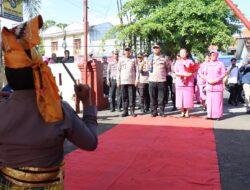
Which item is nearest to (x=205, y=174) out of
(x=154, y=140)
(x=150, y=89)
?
(x=154, y=140)

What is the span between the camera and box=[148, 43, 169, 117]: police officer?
38.9 ft

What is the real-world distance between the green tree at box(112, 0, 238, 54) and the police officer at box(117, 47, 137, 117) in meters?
9.76

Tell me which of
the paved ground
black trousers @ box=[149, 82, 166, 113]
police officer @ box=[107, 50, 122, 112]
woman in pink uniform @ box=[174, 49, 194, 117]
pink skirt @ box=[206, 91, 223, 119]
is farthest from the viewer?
police officer @ box=[107, 50, 122, 112]

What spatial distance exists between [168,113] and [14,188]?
35.1 feet

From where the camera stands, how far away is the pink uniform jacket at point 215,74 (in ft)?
37.8

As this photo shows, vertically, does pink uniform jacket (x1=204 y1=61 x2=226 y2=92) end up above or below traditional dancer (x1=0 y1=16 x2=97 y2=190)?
below

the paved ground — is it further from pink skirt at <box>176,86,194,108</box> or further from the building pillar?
pink skirt at <box>176,86,194,108</box>

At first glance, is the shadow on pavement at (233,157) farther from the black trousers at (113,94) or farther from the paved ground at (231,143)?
the black trousers at (113,94)

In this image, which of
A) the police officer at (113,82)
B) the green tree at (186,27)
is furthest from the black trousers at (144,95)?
the green tree at (186,27)

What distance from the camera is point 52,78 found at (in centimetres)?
231

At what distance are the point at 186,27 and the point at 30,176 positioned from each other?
67.5ft

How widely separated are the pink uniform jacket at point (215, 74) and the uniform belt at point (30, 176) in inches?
371

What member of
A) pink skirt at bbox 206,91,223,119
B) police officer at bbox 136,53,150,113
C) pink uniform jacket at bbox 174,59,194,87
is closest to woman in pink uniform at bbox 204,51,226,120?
pink skirt at bbox 206,91,223,119

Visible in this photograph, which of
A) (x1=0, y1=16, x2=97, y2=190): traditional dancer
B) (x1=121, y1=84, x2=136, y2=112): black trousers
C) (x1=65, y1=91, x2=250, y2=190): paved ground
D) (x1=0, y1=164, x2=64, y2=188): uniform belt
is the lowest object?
(x1=65, y1=91, x2=250, y2=190): paved ground
